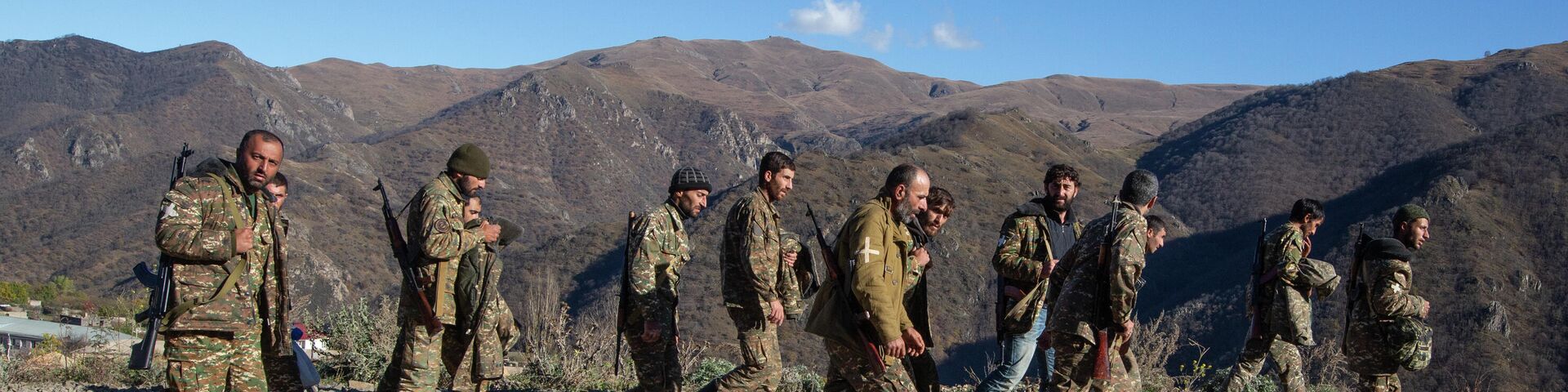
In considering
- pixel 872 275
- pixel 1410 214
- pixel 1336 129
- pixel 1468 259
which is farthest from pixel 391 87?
pixel 872 275

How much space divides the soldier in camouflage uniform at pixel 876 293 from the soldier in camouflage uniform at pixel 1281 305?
278 centimetres

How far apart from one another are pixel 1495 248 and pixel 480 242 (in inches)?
1471

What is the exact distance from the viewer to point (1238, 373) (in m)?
6.46

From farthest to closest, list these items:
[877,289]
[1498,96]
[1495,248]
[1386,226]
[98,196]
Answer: [1498,96] → [98,196] → [1386,226] → [1495,248] → [877,289]

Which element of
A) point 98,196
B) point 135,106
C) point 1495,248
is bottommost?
point 1495,248

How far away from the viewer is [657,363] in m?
5.33

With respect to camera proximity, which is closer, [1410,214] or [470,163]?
[470,163]

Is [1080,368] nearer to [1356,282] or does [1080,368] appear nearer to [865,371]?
[865,371]

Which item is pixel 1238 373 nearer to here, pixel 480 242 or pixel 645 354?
pixel 645 354

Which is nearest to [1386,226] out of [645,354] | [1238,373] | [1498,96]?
[1238,373]

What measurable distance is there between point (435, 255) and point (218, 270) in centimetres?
86

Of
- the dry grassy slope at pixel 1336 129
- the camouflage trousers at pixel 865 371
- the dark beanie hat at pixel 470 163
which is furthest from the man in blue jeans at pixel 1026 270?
the dry grassy slope at pixel 1336 129

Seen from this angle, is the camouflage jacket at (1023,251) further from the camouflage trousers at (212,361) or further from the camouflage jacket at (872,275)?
the camouflage trousers at (212,361)

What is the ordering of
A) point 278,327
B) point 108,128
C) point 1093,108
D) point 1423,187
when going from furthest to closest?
1. point 1093,108
2. point 108,128
3. point 1423,187
4. point 278,327
